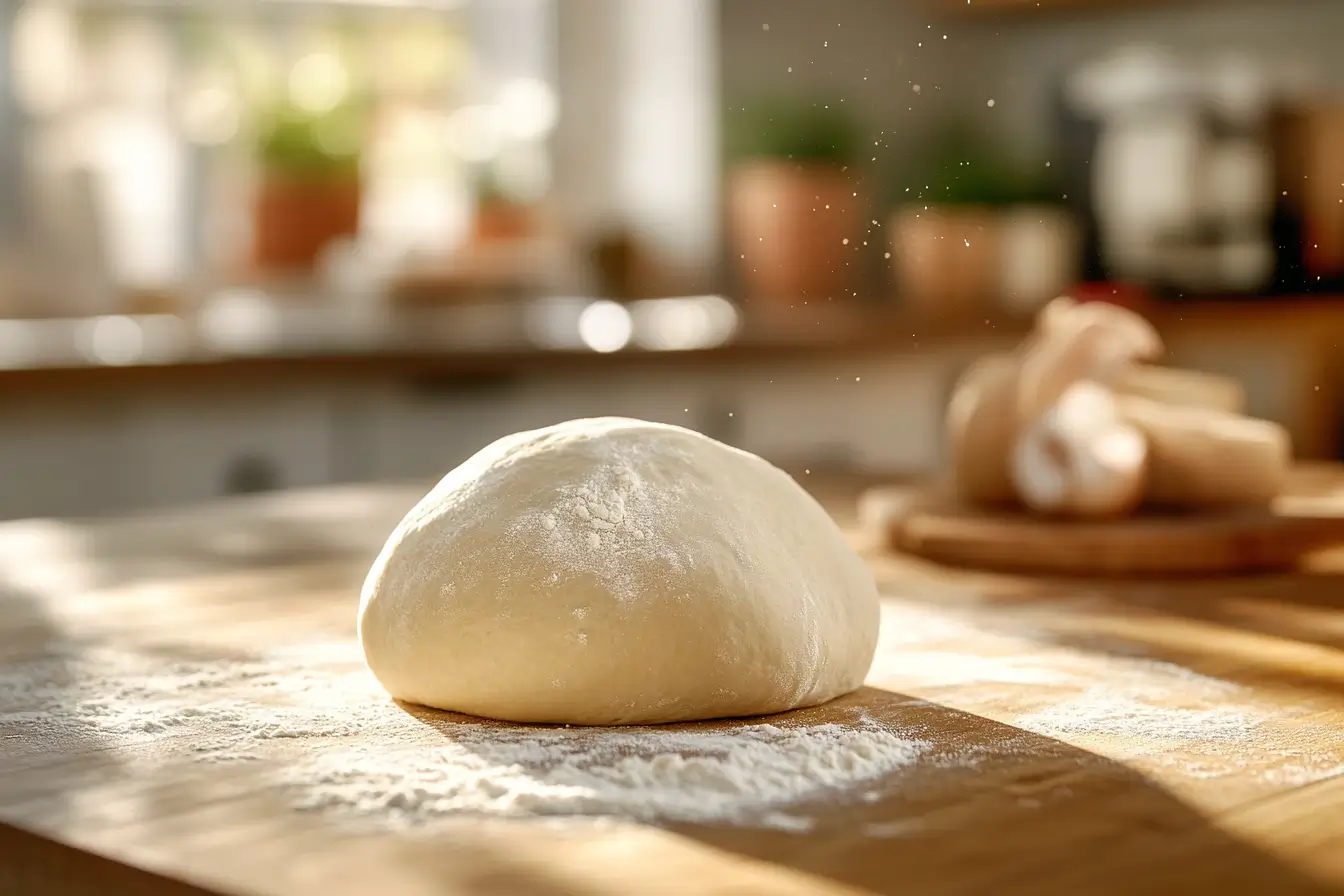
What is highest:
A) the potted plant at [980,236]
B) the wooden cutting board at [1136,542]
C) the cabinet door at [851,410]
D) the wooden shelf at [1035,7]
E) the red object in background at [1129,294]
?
the wooden shelf at [1035,7]

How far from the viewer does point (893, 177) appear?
129 inches

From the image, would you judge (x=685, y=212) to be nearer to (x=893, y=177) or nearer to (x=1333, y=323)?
(x=893, y=177)

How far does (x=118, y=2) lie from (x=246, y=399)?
110 centimetres

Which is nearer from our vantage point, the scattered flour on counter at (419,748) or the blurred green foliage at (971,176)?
the scattered flour on counter at (419,748)

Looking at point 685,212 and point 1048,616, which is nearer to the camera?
point 1048,616

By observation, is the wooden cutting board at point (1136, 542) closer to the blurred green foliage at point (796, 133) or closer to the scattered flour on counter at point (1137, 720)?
the scattered flour on counter at point (1137, 720)

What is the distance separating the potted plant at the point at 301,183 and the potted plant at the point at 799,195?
73cm

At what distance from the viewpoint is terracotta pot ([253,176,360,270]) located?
302cm

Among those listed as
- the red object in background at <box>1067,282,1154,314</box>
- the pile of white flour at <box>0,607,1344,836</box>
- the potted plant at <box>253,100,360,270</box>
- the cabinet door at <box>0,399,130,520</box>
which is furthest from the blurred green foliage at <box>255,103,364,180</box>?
the pile of white flour at <box>0,607,1344,836</box>

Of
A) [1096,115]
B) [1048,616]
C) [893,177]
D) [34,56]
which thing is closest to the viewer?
[1048,616]

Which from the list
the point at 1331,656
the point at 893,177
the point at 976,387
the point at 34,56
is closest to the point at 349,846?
the point at 1331,656

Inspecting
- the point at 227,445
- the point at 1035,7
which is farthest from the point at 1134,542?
the point at 1035,7

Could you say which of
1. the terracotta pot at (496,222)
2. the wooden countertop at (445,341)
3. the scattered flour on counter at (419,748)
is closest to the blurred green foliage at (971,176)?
the wooden countertop at (445,341)

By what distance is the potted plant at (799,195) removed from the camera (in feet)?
9.93
